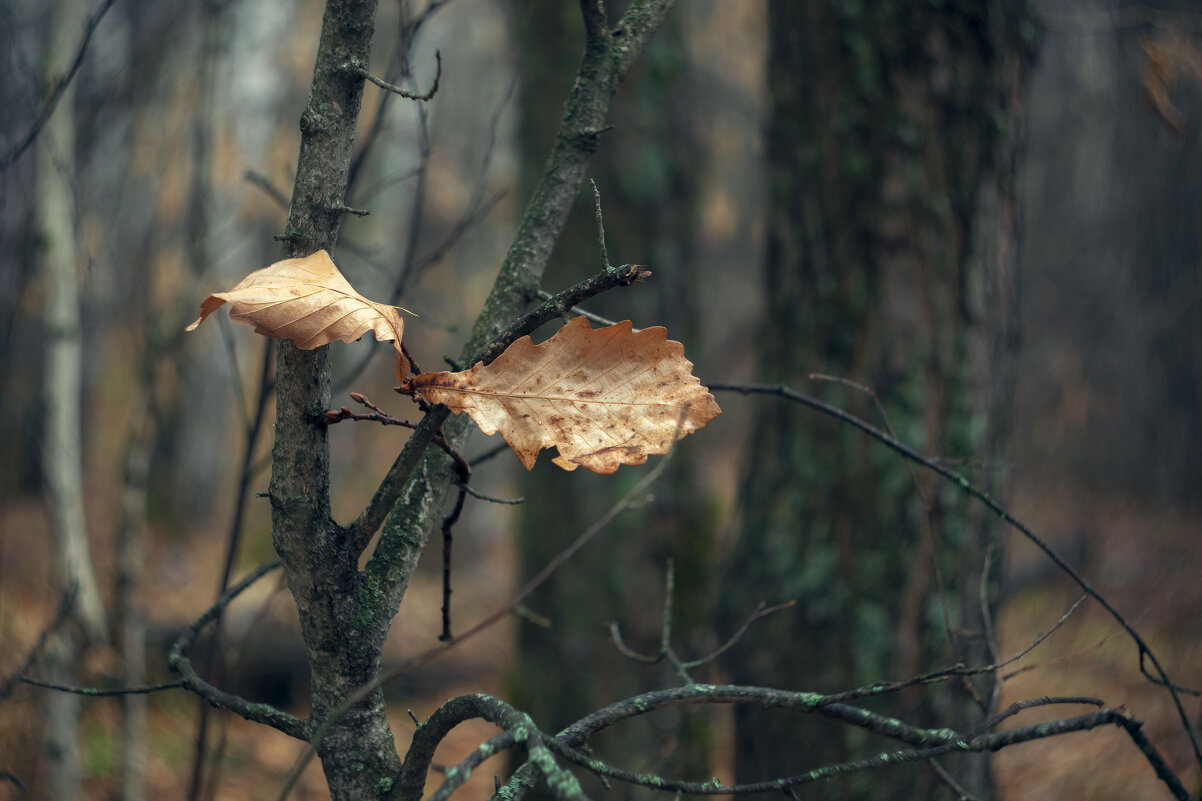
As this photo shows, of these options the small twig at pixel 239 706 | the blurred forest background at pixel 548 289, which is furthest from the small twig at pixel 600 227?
the blurred forest background at pixel 548 289

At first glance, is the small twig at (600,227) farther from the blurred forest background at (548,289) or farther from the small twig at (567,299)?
the blurred forest background at (548,289)

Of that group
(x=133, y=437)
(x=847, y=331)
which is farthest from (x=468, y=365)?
(x=133, y=437)

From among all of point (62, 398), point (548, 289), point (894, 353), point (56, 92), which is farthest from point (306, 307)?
point (62, 398)

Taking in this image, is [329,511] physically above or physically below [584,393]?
below

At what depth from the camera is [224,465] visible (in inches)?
429

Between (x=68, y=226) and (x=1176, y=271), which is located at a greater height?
(x=1176, y=271)

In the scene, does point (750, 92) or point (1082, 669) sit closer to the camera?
point (1082, 669)

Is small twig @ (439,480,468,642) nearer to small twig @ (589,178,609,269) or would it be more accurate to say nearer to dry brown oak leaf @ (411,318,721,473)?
dry brown oak leaf @ (411,318,721,473)

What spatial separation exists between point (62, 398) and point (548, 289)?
85.1 inches

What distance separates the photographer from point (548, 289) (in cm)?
274

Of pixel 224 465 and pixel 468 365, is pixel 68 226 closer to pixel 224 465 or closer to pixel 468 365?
pixel 468 365

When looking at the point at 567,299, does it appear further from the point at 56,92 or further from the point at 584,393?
the point at 56,92

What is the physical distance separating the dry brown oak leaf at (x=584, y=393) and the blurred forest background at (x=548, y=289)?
0.57 meters

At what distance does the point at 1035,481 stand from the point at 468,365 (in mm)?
6311
